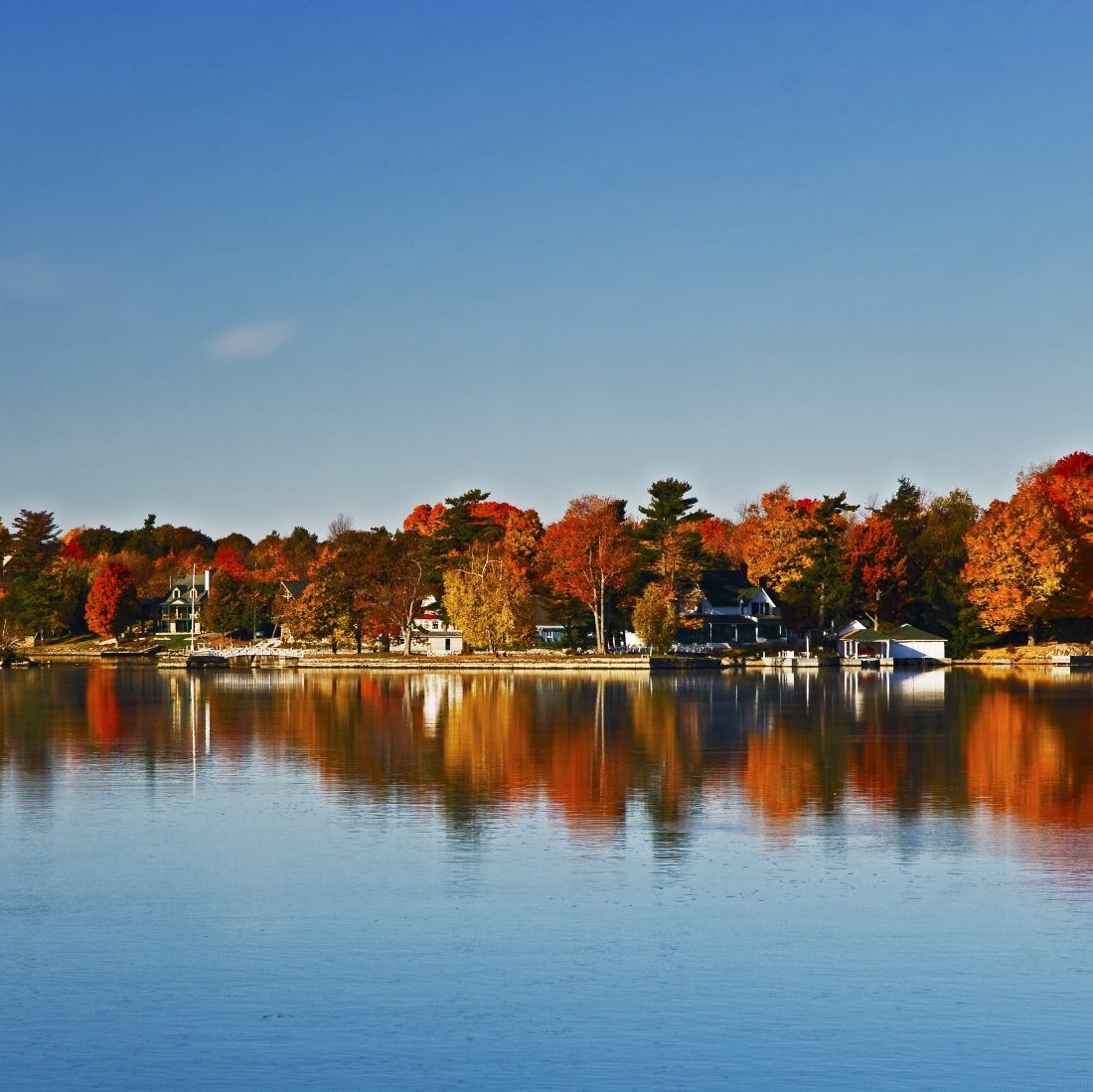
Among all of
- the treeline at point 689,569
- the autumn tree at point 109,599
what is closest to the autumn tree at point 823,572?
the treeline at point 689,569

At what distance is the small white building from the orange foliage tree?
13.9ft

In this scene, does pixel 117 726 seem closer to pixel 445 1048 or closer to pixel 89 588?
pixel 445 1048

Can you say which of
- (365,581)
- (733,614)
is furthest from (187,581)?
(733,614)

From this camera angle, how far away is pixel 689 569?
310ft

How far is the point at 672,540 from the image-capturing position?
311 feet

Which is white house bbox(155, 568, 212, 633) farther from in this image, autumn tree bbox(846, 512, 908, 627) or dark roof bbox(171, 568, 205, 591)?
autumn tree bbox(846, 512, 908, 627)

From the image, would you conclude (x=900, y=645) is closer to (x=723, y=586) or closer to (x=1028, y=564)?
(x=1028, y=564)

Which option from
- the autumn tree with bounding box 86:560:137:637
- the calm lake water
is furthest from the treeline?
the calm lake water

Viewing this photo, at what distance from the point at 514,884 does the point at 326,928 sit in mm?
2975

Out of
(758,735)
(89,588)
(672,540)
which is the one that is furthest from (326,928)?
(89,588)

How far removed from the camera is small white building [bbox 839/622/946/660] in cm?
9994

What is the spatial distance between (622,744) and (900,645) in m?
66.4

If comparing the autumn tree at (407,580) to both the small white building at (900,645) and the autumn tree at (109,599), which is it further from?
the autumn tree at (109,599)

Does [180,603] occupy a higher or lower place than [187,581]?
lower
